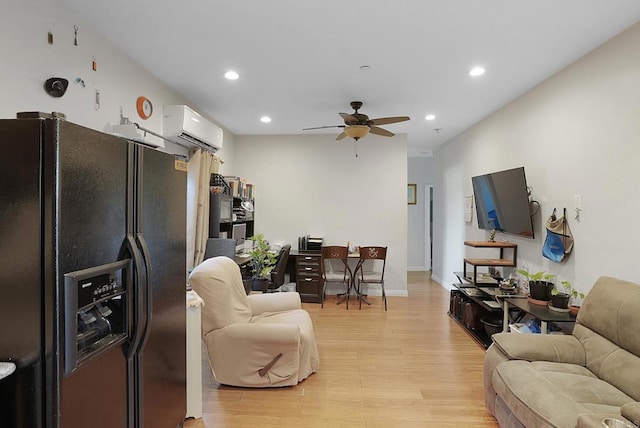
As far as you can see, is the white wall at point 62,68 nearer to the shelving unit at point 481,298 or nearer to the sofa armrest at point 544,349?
the sofa armrest at point 544,349

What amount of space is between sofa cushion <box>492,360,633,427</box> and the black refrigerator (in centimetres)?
193

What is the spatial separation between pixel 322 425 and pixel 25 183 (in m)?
2.11

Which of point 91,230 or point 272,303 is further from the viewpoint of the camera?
point 272,303

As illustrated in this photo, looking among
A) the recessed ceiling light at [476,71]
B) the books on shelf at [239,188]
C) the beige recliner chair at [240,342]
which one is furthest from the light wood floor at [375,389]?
the recessed ceiling light at [476,71]

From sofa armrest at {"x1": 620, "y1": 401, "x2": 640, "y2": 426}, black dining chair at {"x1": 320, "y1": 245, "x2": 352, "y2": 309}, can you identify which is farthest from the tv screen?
sofa armrest at {"x1": 620, "y1": 401, "x2": 640, "y2": 426}

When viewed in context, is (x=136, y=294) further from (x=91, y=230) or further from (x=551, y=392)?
(x=551, y=392)

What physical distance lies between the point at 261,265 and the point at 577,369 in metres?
3.52

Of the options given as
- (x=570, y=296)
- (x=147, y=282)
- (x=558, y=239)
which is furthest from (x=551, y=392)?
(x=147, y=282)

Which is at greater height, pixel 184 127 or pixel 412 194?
pixel 184 127

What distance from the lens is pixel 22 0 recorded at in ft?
6.26

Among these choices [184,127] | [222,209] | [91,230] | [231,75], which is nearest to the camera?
[91,230]

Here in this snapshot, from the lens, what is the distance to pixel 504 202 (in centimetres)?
395

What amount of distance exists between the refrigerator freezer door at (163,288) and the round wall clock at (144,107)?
4.61ft

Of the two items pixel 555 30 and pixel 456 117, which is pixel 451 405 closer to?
pixel 555 30
